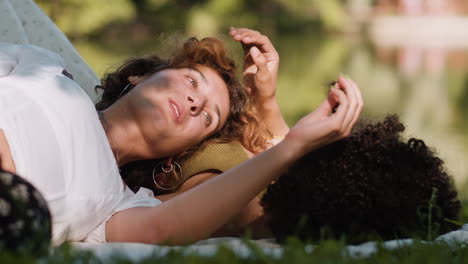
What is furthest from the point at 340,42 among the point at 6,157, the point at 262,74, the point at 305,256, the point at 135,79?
the point at 305,256

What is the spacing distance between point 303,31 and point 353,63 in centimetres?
1292

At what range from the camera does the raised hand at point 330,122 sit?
2148 millimetres

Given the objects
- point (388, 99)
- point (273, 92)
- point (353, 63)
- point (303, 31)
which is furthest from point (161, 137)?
point (303, 31)

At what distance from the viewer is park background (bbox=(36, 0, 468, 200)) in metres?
8.70

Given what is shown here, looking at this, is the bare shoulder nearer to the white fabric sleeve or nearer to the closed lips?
the white fabric sleeve

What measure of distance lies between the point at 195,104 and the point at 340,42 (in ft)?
70.4

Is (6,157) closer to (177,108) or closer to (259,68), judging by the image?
(177,108)

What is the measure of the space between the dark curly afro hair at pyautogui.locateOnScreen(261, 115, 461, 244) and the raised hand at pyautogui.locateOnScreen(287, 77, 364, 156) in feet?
0.61

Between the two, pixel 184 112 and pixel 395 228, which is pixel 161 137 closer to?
pixel 184 112

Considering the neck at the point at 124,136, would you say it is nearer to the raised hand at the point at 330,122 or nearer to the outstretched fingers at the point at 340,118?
the raised hand at the point at 330,122

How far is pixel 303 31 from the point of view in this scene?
28.1 m

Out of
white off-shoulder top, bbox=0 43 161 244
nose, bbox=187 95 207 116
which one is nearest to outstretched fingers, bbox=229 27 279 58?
nose, bbox=187 95 207 116

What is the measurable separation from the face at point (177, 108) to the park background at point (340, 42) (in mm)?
531

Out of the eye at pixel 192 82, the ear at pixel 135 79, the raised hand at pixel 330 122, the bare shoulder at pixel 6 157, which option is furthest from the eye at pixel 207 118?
the bare shoulder at pixel 6 157
